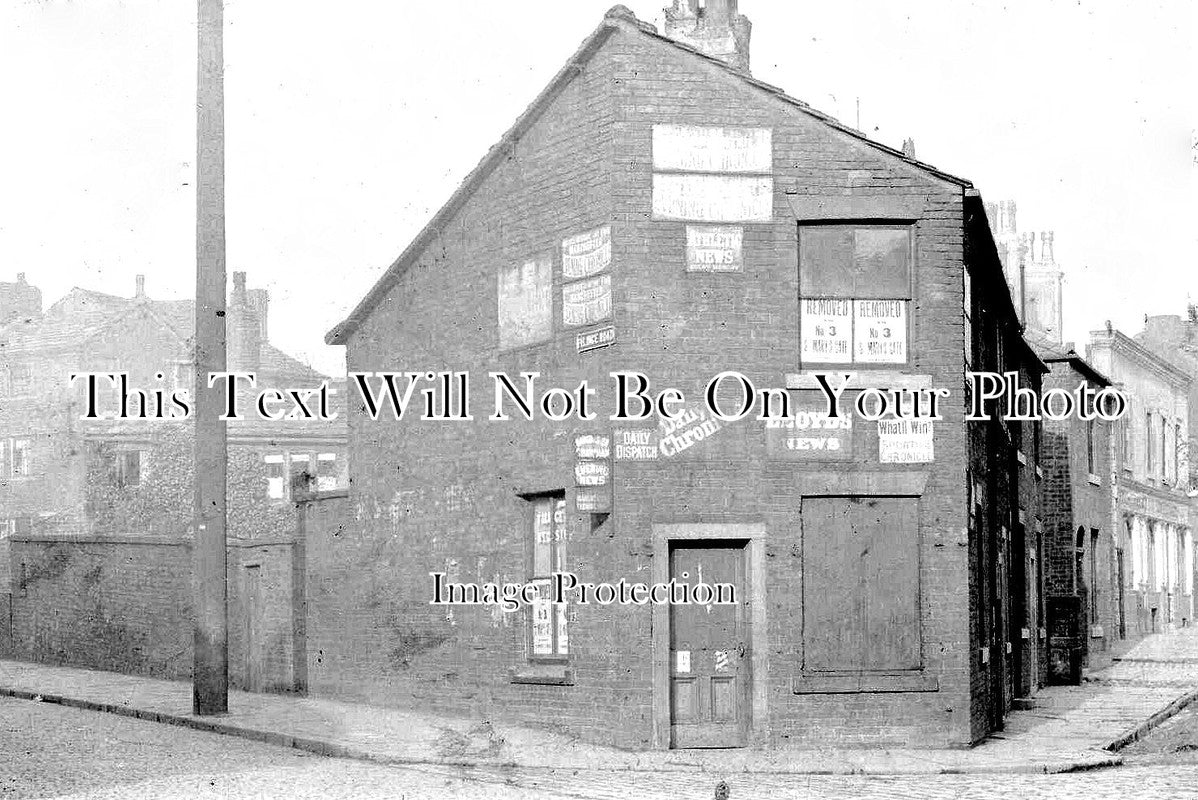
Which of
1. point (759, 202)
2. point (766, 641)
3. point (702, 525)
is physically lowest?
point (766, 641)

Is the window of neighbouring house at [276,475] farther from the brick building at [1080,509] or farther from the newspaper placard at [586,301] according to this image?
the newspaper placard at [586,301]

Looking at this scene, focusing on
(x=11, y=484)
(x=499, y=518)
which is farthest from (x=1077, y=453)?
(x=11, y=484)

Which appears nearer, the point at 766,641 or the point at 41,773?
the point at 41,773

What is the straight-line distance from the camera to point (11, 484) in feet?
202

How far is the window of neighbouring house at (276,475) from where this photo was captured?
54750 millimetres

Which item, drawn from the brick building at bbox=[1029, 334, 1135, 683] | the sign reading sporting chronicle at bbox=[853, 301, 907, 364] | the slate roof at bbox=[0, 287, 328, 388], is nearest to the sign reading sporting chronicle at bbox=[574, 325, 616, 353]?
the sign reading sporting chronicle at bbox=[853, 301, 907, 364]

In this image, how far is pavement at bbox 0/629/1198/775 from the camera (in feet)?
50.0

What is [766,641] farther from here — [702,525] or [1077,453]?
[1077,453]

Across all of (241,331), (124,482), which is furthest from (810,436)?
(241,331)

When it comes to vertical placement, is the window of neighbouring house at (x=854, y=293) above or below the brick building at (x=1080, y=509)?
above

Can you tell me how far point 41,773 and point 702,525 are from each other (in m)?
6.66

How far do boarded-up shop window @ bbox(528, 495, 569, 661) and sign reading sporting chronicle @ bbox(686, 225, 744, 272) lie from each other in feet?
10.6

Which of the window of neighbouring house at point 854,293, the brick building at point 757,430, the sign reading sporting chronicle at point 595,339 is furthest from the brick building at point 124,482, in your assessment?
the window of neighbouring house at point 854,293

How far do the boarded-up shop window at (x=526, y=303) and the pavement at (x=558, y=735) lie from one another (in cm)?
444
